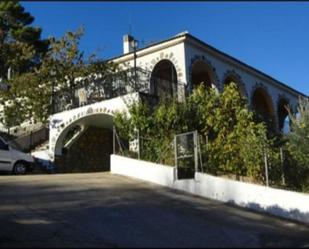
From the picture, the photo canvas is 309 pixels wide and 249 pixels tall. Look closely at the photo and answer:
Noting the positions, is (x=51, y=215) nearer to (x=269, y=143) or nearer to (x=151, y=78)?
(x=269, y=143)

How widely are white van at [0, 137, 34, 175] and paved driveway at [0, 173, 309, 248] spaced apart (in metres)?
4.27

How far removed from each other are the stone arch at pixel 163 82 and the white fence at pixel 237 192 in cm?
434

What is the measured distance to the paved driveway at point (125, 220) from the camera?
10.5m

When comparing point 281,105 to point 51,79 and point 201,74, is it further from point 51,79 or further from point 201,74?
point 51,79

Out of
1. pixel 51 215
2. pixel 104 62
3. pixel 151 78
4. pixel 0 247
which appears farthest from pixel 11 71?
pixel 0 247

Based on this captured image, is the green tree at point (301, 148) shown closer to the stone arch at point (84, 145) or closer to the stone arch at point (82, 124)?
the stone arch at point (82, 124)

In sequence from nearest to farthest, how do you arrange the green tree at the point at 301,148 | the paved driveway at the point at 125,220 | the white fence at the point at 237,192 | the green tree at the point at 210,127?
the paved driveway at the point at 125,220, the white fence at the point at 237,192, the green tree at the point at 210,127, the green tree at the point at 301,148

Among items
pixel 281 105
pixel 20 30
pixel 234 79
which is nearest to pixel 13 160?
pixel 234 79

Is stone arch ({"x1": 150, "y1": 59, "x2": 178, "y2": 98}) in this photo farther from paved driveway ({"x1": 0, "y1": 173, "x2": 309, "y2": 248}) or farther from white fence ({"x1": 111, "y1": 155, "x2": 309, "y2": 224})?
paved driveway ({"x1": 0, "y1": 173, "x2": 309, "y2": 248})

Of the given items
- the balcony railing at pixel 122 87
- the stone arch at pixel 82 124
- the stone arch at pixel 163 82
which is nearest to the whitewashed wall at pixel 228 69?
the stone arch at pixel 163 82

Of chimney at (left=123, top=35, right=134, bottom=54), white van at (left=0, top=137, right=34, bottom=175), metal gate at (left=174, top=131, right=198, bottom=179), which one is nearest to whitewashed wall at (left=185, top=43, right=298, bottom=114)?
chimney at (left=123, top=35, right=134, bottom=54)

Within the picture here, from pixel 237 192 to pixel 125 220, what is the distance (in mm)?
4375

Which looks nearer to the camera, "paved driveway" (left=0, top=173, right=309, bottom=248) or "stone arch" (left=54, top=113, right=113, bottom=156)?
"paved driveway" (left=0, top=173, right=309, bottom=248)

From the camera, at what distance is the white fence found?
47.2ft
